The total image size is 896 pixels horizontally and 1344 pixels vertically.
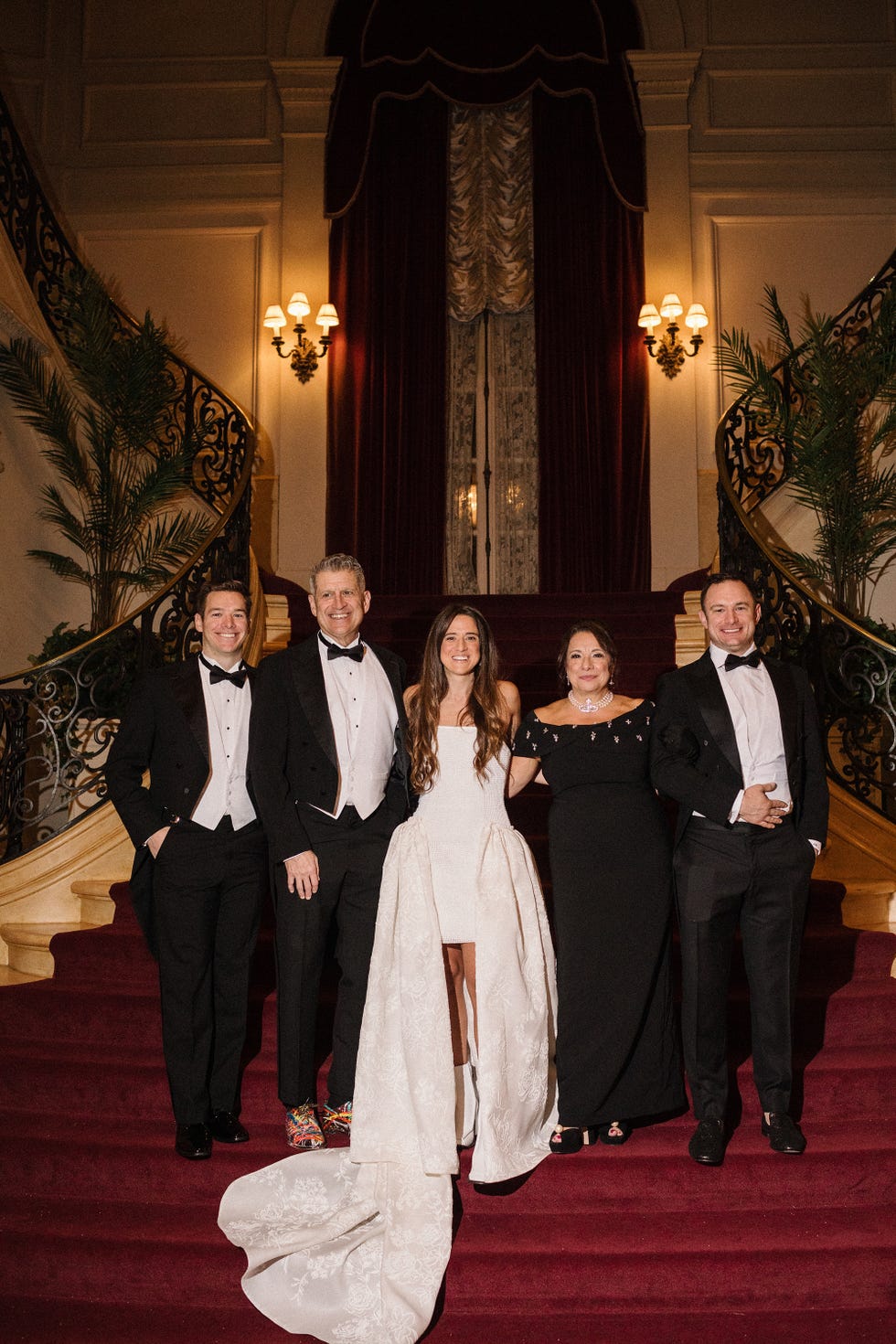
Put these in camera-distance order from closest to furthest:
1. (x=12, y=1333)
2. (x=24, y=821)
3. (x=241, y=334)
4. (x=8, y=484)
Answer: (x=12, y=1333)
(x=24, y=821)
(x=8, y=484)
(x=241, y=334)

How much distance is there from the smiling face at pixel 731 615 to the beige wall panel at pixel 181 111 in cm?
735

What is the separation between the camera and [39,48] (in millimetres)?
9328

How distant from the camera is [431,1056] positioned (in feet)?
10.8

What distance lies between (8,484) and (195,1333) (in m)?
5.56

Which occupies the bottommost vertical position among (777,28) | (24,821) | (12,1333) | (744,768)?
(12,1333)

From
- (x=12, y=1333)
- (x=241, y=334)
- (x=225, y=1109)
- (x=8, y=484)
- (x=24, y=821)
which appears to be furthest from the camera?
(x=241, y=334)

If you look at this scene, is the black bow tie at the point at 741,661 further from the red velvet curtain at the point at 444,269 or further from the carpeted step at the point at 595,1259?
the red velvet curtain at the point at 444,269

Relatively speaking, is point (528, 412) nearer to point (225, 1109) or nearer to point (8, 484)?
point (8, 484)

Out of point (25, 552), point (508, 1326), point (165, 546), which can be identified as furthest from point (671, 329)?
point (508, 1326)

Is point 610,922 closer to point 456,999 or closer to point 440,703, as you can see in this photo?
point 456,999

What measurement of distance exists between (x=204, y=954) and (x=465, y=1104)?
922mm

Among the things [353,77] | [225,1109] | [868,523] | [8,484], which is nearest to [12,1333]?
[225,1109]

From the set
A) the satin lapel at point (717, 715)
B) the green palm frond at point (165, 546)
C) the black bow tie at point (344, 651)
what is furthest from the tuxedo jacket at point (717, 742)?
the green palm frond at point (165, 546)

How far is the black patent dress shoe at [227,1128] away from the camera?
358 centimetres
